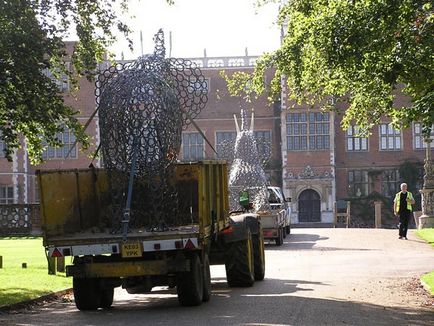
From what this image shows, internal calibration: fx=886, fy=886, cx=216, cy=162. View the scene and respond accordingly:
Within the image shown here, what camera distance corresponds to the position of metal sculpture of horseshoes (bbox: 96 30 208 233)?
1342cm

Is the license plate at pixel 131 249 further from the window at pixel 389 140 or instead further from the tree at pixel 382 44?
the window at pixel 389 140

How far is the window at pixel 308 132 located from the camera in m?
60.5

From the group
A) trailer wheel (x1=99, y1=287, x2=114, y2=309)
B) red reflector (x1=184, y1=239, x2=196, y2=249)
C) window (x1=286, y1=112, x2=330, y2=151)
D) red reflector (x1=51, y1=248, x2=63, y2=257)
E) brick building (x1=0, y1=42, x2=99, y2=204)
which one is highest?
window (x1=286, y1=112, x2=330, y2=151)

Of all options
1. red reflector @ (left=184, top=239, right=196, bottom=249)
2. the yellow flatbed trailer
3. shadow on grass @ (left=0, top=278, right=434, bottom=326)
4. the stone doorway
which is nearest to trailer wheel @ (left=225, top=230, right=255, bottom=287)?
the yellow flatbed trailer

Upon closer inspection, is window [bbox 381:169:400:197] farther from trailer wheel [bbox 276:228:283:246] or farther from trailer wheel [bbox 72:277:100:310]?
trailer wheel [bbox 72:277:100:310]

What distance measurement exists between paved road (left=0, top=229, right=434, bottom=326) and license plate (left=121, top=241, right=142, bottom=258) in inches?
34.3

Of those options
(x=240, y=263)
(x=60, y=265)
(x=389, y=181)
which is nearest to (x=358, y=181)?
(x=389, y=181)

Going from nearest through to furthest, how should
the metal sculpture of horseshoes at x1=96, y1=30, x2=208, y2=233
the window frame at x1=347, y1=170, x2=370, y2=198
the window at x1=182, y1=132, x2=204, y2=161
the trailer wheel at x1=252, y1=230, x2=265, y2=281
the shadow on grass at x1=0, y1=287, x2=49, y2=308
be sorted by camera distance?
the metal sculpture of horseshoes at x1=96, y1=30, x2=208, y2=233 < the shadow on grass at x1=0, y1=287, x2=49, y2=308 < the trailer wheel at x1=252, y1=230, x2=265, y2=281 < the window frame at x1=347, y1=170, x2=370, y2=198 < the window at x1=182, y1=132, x2=204, y2=161

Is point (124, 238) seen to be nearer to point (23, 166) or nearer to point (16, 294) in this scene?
point (16, 294)

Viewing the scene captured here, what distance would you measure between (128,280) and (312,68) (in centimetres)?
685

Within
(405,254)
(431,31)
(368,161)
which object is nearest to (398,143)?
(368,161)

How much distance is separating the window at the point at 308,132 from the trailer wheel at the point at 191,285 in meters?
47.7

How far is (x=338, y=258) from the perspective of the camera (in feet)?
76.0

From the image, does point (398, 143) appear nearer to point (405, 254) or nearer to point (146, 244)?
point (405, 254)
